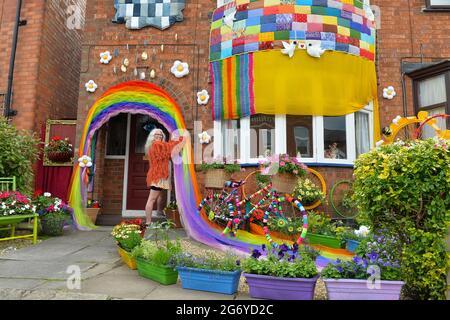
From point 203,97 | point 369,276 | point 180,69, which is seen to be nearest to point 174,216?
point 203,97

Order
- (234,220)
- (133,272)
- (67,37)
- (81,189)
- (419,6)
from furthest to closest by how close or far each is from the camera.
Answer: (67,37)
(419,6)
(81,189)
(234,220)
(133,272)

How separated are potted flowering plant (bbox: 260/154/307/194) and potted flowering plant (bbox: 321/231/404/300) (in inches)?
95.9

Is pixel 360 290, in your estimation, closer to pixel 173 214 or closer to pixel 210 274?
pixel 210 274

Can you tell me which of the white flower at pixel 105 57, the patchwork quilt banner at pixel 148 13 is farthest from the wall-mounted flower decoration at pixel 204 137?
the white flower at pixel 105 57

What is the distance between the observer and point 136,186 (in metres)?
8.35

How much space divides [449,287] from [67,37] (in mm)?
9697

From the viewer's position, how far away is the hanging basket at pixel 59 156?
320 inches

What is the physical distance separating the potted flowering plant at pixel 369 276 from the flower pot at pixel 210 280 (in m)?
0.85

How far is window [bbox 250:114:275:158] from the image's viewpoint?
7.27m

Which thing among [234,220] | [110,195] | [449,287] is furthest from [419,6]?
[110,195]

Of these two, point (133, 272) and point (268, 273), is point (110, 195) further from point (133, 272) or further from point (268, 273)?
point (268, 273)

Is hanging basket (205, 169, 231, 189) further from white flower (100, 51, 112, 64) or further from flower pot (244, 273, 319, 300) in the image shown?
white flower (100, 51, 112, 64)

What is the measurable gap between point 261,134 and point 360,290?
4.48 m
